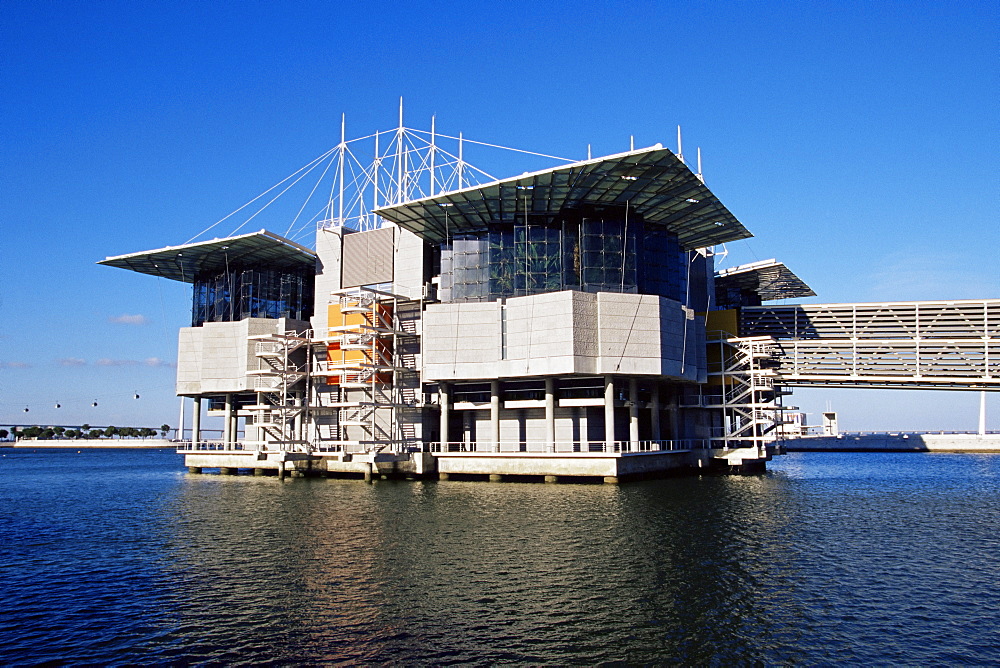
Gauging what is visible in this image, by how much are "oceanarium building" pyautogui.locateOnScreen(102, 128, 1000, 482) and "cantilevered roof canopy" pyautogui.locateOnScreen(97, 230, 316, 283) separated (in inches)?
14.2

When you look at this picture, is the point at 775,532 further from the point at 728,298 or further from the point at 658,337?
the point at 728,298

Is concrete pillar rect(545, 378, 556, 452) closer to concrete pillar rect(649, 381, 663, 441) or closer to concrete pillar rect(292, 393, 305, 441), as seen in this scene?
concrete pillar rect(649, 381, 663, 441)

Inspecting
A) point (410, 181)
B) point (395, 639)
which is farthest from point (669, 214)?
point (395, 639)

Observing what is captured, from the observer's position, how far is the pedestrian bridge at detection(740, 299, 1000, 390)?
90562 millimetres

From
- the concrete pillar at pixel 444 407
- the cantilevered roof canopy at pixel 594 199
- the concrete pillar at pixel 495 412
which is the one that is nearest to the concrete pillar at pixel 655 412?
the concrete pillar at pixel 495 412

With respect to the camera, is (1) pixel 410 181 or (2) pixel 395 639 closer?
(2) pixel 395 639

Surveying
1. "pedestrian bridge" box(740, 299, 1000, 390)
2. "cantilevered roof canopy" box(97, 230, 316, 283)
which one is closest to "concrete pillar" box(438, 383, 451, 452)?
"cantilevered roof canopy" box(97, 230, 316, 283)

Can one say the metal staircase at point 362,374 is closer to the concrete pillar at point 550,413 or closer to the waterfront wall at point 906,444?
the concrete pillar at point 550,413

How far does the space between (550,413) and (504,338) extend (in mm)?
8122

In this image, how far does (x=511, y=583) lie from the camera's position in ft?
87.7

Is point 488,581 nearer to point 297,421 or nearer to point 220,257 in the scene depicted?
point 297,421

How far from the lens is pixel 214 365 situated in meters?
91.2

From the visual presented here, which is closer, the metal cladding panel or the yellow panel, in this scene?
the metal cladding panel

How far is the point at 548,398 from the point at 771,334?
40058mm
